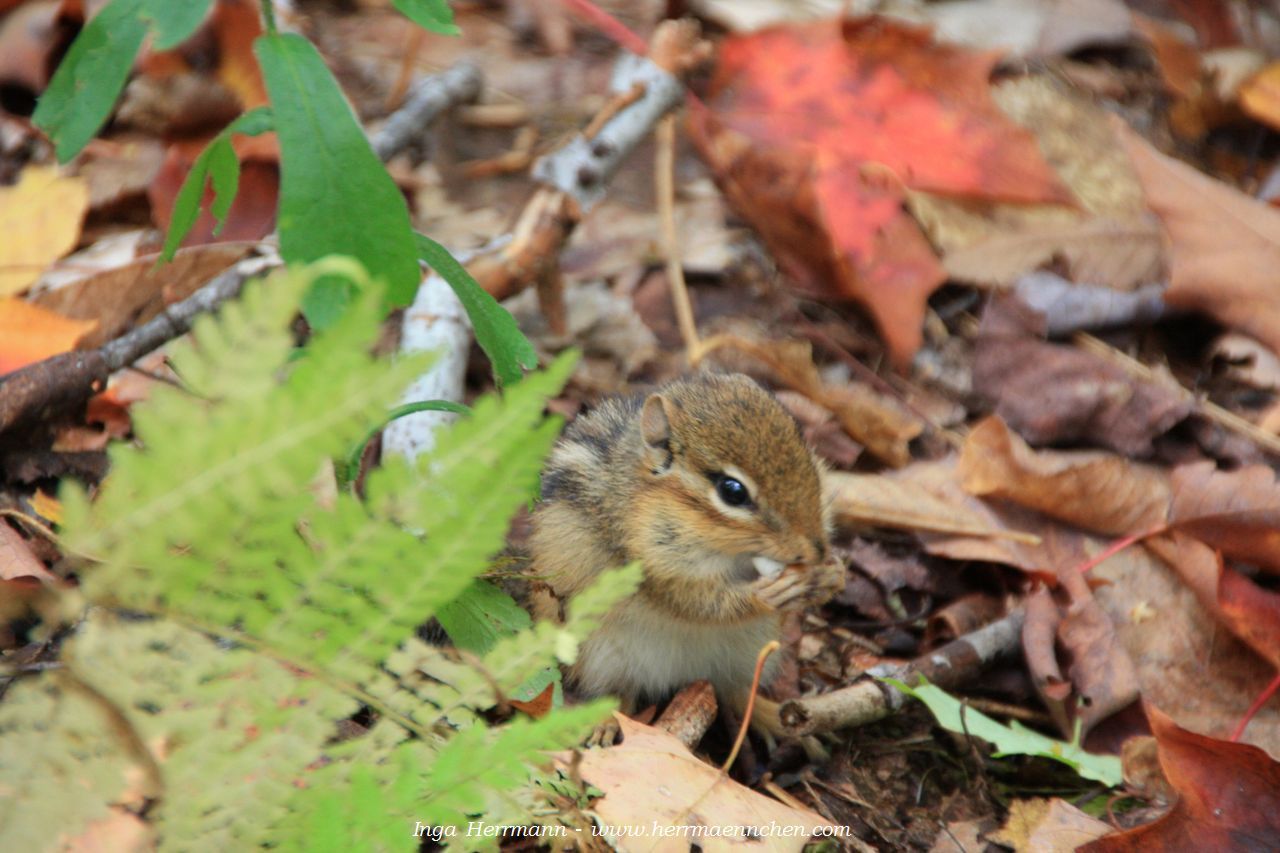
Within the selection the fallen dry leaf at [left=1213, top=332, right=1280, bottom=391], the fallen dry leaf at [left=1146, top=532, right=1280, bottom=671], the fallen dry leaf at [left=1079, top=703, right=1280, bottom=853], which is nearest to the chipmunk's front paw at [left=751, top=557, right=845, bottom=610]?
the fallen dry leaf at [left=1079, top=703, right=1280, bottom=853]

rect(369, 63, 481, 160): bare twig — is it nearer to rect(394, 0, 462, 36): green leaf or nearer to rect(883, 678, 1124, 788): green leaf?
rect(394, 0, 462, 36): green leaf

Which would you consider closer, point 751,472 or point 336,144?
point 336,144

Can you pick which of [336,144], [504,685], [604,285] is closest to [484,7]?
[604,285]

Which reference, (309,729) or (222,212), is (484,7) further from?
(309,729)

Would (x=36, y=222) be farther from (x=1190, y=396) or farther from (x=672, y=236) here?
(x=1190, y=396)

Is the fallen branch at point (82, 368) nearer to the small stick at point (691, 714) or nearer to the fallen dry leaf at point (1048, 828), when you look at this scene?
the small stick at point (691, 714)

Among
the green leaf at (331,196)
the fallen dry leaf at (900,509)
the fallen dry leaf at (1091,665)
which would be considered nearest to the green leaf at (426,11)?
the green leaf at (331,196)
